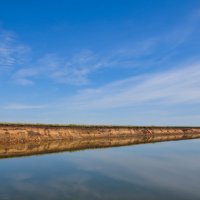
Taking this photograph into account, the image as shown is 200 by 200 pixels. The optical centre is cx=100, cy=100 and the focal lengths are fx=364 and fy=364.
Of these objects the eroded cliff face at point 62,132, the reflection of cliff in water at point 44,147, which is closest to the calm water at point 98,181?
the reflection of cliff in water at point 44,147

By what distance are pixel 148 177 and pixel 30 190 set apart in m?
5.75

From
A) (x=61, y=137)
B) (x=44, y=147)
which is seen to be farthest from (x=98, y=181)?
(x=61, y=137)

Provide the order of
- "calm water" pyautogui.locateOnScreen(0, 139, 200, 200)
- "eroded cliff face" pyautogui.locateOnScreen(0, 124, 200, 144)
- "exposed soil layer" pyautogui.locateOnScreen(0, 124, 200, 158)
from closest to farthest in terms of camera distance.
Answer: "calm water" pyautogui.locateOnScreen(0, 139, 200, 200)
"exposed soil layer" pyautogui.locateOnScreen(0, 124, 200, 158)
"eroded cliff face" pyautogui.locateOnScreen(0, 124, 200, 144)

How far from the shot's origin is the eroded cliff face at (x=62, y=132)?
4263 cm

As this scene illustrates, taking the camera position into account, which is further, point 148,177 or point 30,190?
point 148,177

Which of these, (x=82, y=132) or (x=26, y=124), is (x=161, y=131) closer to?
(x=82, y=132)

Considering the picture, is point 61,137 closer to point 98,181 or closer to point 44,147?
point 44,147

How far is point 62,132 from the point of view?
52406 millimetres

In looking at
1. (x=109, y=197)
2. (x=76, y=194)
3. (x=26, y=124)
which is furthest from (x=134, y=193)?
(x=26, y=124)

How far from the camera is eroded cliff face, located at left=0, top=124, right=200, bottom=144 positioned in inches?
1678

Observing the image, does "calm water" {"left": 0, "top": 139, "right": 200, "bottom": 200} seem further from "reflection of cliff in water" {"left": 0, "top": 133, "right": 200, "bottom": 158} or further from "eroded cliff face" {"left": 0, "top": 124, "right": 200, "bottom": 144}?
"eroded cliff face" {"left": 0, "top": 124, "right": 200, "bottom": 144}

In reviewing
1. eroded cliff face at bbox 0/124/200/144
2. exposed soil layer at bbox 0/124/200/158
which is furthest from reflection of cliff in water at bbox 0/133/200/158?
eroded cliff face at bbox 0/124/200/144

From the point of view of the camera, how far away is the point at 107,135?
6369 cm

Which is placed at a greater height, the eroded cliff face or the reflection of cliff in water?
the eroded cliff face
